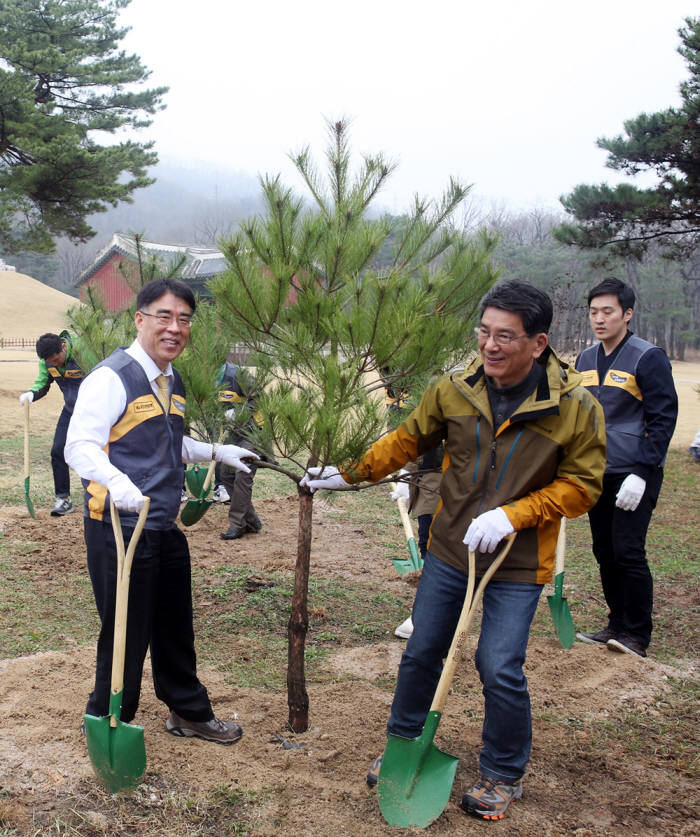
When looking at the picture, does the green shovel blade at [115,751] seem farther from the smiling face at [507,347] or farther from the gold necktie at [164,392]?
the smiling face at [507,347]

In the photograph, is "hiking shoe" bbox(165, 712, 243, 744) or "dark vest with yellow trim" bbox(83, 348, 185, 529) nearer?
"dark vest with yellow trim" bbox(83, 348, 185, 529)

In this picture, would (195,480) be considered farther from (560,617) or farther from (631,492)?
(631,492)

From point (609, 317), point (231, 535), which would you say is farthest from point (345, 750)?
point (231, 535)

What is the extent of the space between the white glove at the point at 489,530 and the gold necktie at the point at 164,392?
1048 mm

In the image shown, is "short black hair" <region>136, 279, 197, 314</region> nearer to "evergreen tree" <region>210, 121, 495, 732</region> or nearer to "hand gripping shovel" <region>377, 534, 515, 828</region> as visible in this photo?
"evergreen tree" <region>210, 121, 495, 732</region>

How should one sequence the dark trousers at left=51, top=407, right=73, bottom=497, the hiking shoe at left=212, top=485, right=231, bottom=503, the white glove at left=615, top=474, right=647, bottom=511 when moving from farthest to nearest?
the hiking shoe at left=212, top=485, right=231, bottom=503 < the dark trousers at left=51, top=407, right=73, bottom=497 < the white glove at left=615, top=474, right=647, bottom=511

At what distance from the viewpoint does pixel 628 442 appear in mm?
3609

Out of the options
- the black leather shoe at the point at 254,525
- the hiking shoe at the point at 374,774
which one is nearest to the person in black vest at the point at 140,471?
the hiking shoe at the point at 374,774

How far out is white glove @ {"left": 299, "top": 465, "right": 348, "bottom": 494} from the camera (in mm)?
2531

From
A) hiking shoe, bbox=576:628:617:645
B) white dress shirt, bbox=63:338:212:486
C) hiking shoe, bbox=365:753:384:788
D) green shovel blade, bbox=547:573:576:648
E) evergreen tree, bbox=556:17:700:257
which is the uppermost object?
evergreen tree, bbox=556:17:700:257

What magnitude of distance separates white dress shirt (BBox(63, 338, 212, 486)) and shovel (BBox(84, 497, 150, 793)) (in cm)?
13

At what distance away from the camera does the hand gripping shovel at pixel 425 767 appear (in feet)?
7.05

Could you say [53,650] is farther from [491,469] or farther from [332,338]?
[491,469]

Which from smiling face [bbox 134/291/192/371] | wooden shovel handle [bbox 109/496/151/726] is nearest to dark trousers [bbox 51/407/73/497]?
smiling face [bbox 134/291/192/371]
